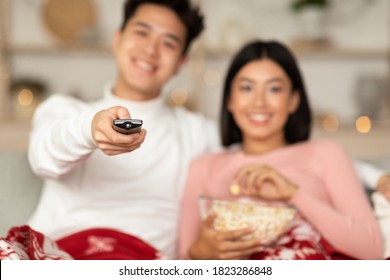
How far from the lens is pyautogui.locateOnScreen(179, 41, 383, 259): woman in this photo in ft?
4.42

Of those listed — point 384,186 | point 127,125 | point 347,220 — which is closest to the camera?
point 127,125

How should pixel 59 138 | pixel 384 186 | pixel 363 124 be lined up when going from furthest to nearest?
1. pixel 363 124
2. pixel 384 186
3. pixel 59 138

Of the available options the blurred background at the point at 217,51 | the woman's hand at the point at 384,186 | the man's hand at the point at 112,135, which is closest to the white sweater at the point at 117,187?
the man's hand at the point at 112,135

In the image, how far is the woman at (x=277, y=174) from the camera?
1346mm

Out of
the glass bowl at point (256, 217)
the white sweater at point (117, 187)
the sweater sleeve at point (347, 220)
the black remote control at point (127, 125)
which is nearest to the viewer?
the black remote control at point (127, 125)

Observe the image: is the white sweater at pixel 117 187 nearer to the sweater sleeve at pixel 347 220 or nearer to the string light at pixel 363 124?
the sweater sleeve at pixel 347 220

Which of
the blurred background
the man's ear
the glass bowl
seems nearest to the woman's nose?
the man's ear

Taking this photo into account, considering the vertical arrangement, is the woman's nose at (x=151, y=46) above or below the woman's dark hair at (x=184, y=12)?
below

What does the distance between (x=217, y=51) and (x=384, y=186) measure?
2093 mm

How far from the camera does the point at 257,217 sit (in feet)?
4.13

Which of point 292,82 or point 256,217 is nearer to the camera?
point 256,217

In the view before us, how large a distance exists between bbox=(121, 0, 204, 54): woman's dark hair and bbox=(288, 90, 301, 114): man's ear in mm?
347

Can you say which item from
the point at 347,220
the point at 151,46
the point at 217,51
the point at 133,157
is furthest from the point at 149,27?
the point at 217,51

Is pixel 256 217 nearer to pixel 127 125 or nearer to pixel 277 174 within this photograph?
pixel 277 174
